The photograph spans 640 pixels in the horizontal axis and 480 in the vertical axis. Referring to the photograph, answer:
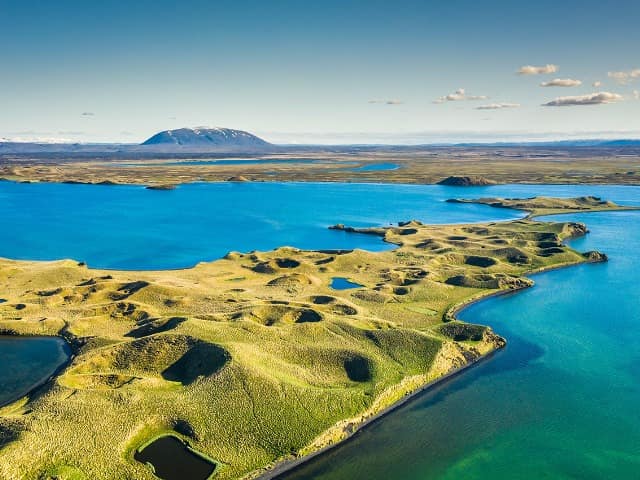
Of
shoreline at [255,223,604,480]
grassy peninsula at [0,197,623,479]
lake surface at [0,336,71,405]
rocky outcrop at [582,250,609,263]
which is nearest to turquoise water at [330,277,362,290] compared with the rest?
grassy peninsula at [0,197,623,479]

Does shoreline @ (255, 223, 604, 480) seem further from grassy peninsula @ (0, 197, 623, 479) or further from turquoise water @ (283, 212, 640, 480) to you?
turquoise water @ (283, 212, 640, 480)

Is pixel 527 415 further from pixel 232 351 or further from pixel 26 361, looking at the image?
pixel 26 361

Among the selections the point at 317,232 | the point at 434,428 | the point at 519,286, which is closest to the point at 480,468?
the point at 434,428

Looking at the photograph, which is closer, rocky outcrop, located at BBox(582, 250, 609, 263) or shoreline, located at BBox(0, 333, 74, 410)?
shoreline, located at BBox(0, 333, 74, 410)

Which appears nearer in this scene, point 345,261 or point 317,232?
A: point 345,261

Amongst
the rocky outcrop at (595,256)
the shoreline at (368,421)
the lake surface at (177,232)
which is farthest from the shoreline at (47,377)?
the rocky outcrop at (595,256)

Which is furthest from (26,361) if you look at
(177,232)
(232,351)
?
(177,232)

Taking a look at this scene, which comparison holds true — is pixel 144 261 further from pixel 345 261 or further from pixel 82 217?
pixel 82 217
